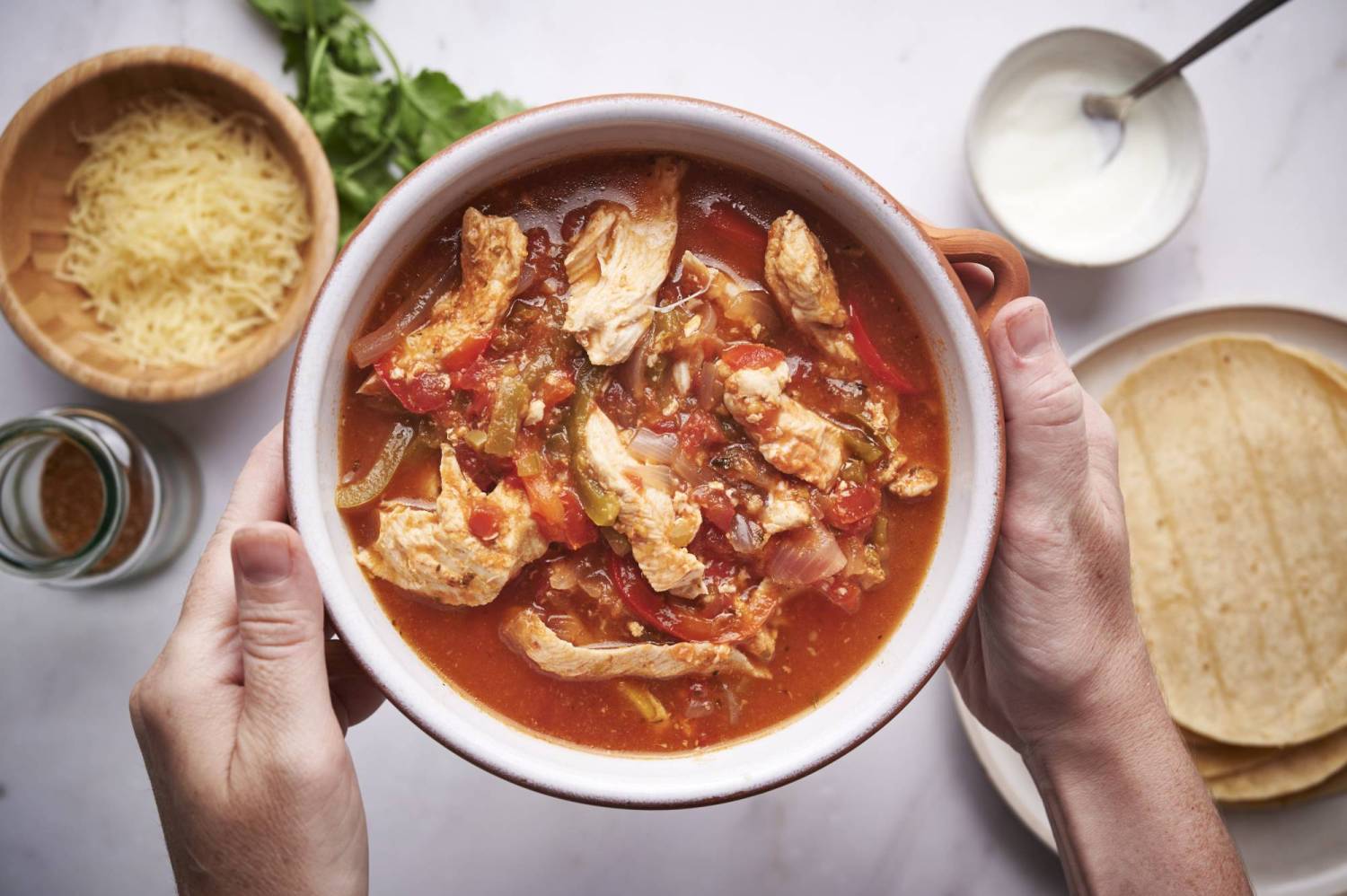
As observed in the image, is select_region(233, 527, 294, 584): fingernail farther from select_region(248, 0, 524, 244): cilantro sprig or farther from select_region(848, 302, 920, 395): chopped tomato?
select_region(248, 0, 524, 244): cilantro sprig

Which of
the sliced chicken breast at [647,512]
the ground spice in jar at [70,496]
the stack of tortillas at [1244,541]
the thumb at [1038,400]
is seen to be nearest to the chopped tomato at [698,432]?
the sliced chicken breast at [647,512]

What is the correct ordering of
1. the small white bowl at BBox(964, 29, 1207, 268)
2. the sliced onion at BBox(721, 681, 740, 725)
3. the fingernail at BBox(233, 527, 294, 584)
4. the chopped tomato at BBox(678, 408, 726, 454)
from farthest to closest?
the small white bowl at BBox(964, 29, 1207, 268) < the sliced onion at BBox(721, 681, 740, 725) < the chopped tomato at BBox(678, 408, 726, 454) < the fingernail at BBox(233, 527, 294, 584)

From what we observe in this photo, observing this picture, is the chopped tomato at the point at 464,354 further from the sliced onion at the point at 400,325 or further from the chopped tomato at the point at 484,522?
the chopped tomato at the point at 484,522

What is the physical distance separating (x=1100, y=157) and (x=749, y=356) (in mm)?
2398

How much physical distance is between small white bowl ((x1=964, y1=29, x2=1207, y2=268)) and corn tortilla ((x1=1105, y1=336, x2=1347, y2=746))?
22.8 inches

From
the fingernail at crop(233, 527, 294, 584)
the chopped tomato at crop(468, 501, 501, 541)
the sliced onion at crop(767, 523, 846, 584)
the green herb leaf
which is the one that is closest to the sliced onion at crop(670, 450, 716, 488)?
the sliced onion at crop(767, 523, 846, 584)

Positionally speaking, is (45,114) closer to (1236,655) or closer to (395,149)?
(395,149)

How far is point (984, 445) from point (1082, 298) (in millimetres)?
1804

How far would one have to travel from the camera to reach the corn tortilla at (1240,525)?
420 centimetres

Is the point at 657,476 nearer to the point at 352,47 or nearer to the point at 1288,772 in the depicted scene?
the point at 352,47

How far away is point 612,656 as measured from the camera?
2.94 m

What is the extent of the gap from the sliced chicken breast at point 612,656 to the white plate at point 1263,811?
1.69 metres

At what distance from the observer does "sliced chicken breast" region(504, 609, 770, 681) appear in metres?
2.92

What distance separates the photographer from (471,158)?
274 cm
